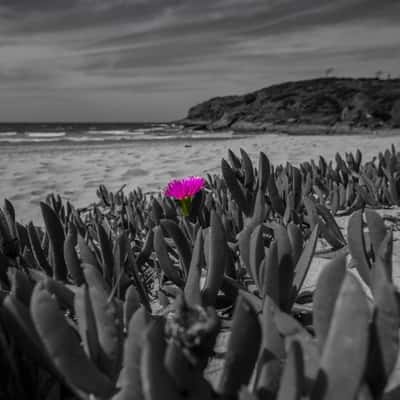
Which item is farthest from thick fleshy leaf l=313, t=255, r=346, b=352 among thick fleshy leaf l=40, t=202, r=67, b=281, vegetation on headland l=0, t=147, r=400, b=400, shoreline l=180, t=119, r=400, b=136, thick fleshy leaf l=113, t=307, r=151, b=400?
shoreline l=180, t=119, r=400, b=136

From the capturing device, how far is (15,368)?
1.54 feet

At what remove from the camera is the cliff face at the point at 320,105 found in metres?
20.8

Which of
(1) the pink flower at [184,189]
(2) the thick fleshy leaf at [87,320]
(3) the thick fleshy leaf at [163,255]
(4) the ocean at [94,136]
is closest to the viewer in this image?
(2) the thick fleshy leaf at [87,320]

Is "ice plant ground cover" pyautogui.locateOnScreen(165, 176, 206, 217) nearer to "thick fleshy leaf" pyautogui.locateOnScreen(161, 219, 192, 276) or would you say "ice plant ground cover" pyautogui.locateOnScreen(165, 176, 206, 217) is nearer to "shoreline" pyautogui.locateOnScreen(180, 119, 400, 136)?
"thick fleshy leaf" pyautogui.locateOnScreen(161, 219, 192, 276)

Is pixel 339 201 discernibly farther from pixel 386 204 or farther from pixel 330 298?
pixel 330 298

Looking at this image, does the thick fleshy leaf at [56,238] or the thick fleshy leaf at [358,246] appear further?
the thick fleshy leaf at [56,238]

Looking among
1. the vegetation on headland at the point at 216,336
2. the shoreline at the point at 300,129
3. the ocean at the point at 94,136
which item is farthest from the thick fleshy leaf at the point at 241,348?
the shoreline at the point at 300,129

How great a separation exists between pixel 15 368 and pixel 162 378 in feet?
0.75

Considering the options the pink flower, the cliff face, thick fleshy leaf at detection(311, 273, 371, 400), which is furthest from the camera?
the cliff face

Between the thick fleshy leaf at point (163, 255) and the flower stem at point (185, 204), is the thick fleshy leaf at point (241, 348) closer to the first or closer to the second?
the thick fleshy leaf at point (163, 255)

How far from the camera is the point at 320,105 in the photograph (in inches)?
979

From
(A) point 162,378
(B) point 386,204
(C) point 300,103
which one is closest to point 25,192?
(B) point 386,204

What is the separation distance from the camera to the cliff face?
818 inches

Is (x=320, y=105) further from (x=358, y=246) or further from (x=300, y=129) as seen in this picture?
(x=358, y=246)
